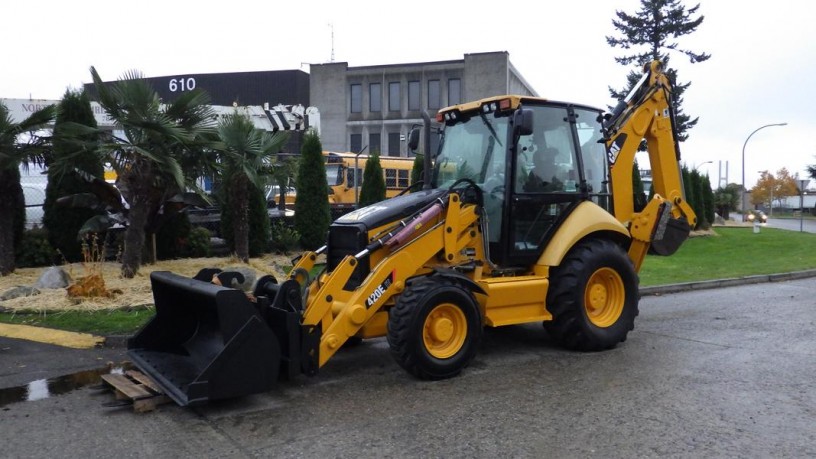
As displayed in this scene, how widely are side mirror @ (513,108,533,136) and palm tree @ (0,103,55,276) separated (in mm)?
7917

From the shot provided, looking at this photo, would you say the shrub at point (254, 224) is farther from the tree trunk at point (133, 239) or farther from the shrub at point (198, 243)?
the tree trunk at point (133, 239)

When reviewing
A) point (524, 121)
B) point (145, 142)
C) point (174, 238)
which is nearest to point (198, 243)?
point (174, 238)

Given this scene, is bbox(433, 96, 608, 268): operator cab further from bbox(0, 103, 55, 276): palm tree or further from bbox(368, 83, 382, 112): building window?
bbox(368, 83, 382, 112): building window

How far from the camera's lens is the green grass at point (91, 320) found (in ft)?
27.7

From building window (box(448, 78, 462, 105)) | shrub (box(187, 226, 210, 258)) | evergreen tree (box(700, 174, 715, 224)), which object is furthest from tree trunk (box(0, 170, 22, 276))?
building window (box(448, 78, 462, 105))

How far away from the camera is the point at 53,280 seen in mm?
10328

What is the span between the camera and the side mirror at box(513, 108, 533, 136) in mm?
6820

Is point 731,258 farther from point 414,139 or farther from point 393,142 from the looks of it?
point 393,142

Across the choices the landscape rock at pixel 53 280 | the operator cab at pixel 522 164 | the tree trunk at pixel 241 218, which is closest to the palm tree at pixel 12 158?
the landscape rock at pixel 53 280

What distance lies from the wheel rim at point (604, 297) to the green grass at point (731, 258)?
5548 mm

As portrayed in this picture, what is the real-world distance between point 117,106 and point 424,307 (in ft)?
21.5

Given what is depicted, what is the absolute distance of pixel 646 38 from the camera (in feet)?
123

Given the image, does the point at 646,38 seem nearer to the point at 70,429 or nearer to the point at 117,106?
the point at 117,106

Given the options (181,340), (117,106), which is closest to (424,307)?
(181,340)
